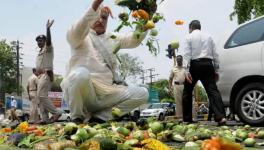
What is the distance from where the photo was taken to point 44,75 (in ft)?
29.9

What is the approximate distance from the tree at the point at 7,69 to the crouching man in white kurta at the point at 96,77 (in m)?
52.5

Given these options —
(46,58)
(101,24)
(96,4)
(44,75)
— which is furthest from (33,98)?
(96,4)

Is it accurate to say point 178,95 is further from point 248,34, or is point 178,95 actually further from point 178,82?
point 248,34

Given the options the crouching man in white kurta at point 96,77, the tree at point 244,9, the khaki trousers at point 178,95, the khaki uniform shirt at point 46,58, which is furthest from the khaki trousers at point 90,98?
the tree at point 244,9

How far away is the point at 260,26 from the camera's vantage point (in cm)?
735

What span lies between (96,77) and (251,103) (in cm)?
250

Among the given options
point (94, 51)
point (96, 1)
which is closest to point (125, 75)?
point (94, 51)

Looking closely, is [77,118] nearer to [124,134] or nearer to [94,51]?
[94,51]

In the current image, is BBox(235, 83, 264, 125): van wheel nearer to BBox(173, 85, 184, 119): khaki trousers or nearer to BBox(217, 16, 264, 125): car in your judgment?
BBox(217, 16, 264, 125): car

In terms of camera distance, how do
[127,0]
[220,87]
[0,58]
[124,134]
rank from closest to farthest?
[124,134] → [127,0] → [220,87] → [0,58]

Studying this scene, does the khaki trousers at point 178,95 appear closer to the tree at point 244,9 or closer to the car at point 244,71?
the car at point 244,71

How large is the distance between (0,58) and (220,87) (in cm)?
5155

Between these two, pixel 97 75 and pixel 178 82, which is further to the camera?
pixel 178 82

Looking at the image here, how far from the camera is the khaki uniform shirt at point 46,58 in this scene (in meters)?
8.98
